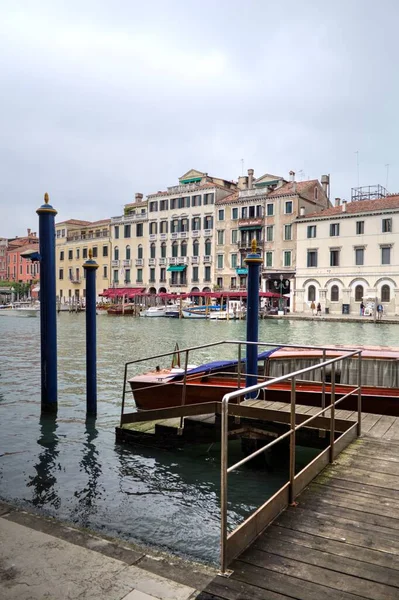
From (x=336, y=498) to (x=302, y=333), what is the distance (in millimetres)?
27440

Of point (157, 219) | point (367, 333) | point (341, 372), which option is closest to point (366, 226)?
point (367, 333)

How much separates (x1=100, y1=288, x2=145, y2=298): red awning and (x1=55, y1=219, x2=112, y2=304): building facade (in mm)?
3353

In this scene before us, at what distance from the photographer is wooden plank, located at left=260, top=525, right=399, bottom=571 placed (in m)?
3.16

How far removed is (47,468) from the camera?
7195 mm

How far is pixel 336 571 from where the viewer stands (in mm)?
3035

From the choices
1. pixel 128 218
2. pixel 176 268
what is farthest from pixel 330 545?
pixel 128 218

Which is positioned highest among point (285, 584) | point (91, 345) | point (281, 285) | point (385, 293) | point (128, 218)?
point (128, 218)

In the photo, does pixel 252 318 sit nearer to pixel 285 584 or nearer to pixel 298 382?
pixel 298 382

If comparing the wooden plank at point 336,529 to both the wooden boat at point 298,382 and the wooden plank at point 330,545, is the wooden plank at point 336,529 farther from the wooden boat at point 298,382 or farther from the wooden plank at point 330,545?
the wooden boat at point 298,382

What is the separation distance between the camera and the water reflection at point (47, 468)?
19.8 ft

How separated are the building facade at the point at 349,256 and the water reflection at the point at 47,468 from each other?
40654 mm

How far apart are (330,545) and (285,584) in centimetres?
55

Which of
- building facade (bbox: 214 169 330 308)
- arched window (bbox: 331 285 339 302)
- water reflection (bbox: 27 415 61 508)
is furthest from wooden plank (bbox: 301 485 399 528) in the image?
building facade (bbox: 214 169 330 308)

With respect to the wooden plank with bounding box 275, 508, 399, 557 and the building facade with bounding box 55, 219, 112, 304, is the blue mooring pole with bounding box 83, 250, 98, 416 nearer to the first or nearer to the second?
the wooden plank with bounding box 275, 508, 399, 557
